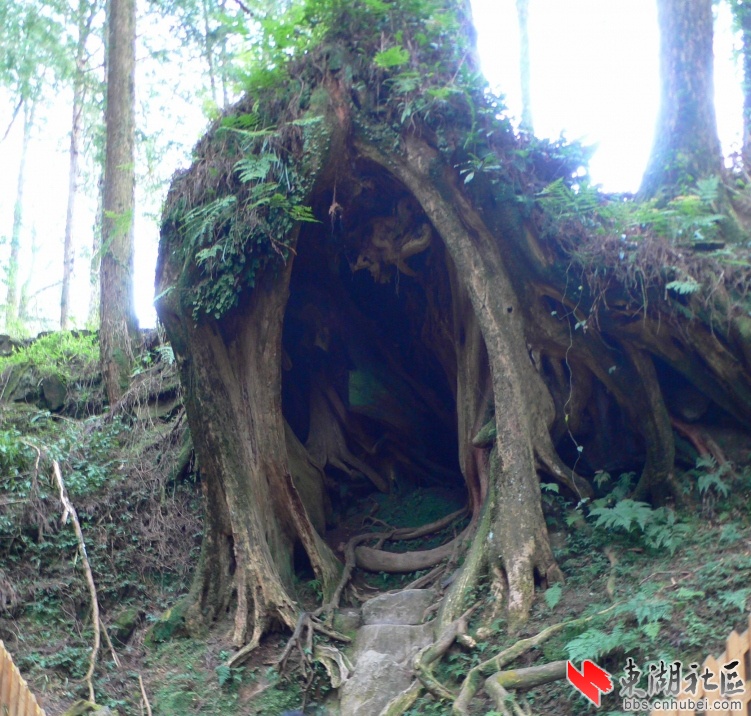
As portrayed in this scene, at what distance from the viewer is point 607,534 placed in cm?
709

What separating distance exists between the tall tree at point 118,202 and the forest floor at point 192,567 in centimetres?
162

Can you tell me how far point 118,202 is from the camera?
13117mm

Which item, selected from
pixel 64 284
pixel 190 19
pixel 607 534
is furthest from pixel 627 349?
pixel 64 284

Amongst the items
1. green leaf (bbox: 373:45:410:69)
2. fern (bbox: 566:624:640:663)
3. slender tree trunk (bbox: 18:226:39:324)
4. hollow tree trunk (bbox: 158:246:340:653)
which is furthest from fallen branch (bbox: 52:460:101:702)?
slender tree trunk (bbox: 18:226:39:324)

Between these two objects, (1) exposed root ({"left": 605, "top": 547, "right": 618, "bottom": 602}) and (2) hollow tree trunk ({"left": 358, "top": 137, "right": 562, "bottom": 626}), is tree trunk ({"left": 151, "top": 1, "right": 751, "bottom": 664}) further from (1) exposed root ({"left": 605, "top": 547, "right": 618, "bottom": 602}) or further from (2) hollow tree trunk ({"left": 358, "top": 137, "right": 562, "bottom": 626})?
(1) exposed root ({"left": 605, "top": 547, "right": 618, "bottom": 602})

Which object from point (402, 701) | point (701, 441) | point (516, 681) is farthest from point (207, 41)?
point (516, 681)

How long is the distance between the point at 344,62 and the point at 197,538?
19.9 feet

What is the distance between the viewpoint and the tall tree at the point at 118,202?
40.9 ft

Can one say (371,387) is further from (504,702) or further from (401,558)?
(504,702)

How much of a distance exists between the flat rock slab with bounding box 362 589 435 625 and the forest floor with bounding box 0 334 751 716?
2.46 feet

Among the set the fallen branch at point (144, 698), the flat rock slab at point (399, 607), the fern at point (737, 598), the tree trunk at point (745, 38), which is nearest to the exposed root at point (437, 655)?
the flat rock slab at point (399, 607)

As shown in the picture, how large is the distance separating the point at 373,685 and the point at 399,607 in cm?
122

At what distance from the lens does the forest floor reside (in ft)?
17.7

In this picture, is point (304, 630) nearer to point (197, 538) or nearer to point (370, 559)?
point (370, 559)
